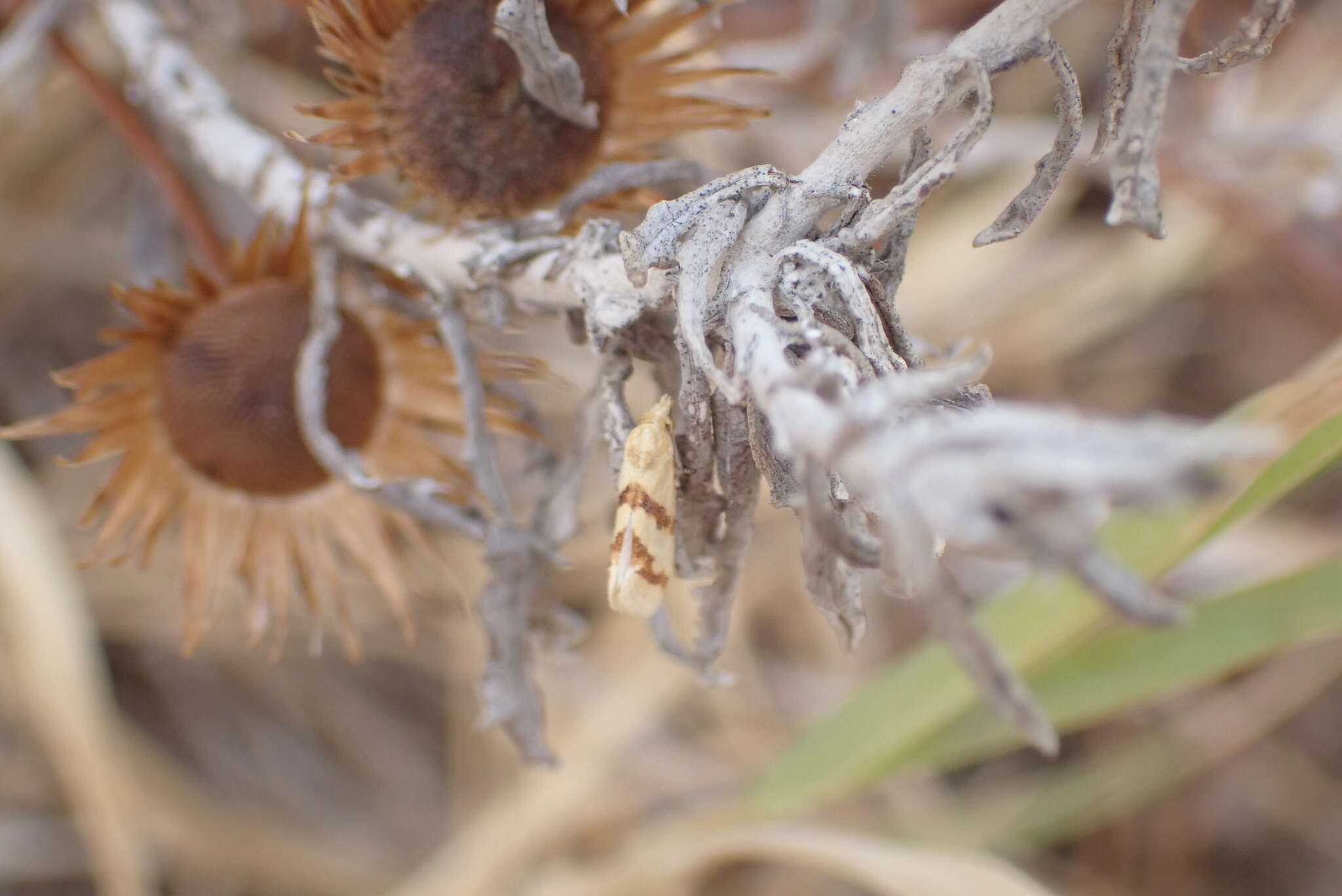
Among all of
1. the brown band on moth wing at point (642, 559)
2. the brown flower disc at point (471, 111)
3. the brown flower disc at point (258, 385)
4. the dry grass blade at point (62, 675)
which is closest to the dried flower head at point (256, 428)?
the brown flower disc at point (258, 385)

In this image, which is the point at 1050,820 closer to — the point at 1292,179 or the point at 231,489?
the point at 1292,179

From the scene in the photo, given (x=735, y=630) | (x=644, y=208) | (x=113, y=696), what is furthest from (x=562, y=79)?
(x=113, y=696)

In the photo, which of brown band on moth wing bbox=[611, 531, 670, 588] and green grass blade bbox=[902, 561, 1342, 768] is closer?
brown band on moth wing bbox=[611, 531, 670, 588]

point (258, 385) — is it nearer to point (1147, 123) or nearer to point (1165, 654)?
point (1147, 123)

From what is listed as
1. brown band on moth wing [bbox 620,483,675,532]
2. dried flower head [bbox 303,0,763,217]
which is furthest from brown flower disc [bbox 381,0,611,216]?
brown band on moth wing [bbox 620,483,675,532]

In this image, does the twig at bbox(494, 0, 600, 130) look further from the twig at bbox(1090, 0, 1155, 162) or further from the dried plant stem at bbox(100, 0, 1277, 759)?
the twig at bbox(1090, 0, 1155, 162)

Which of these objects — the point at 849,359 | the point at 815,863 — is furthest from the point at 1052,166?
the point at 815,863
